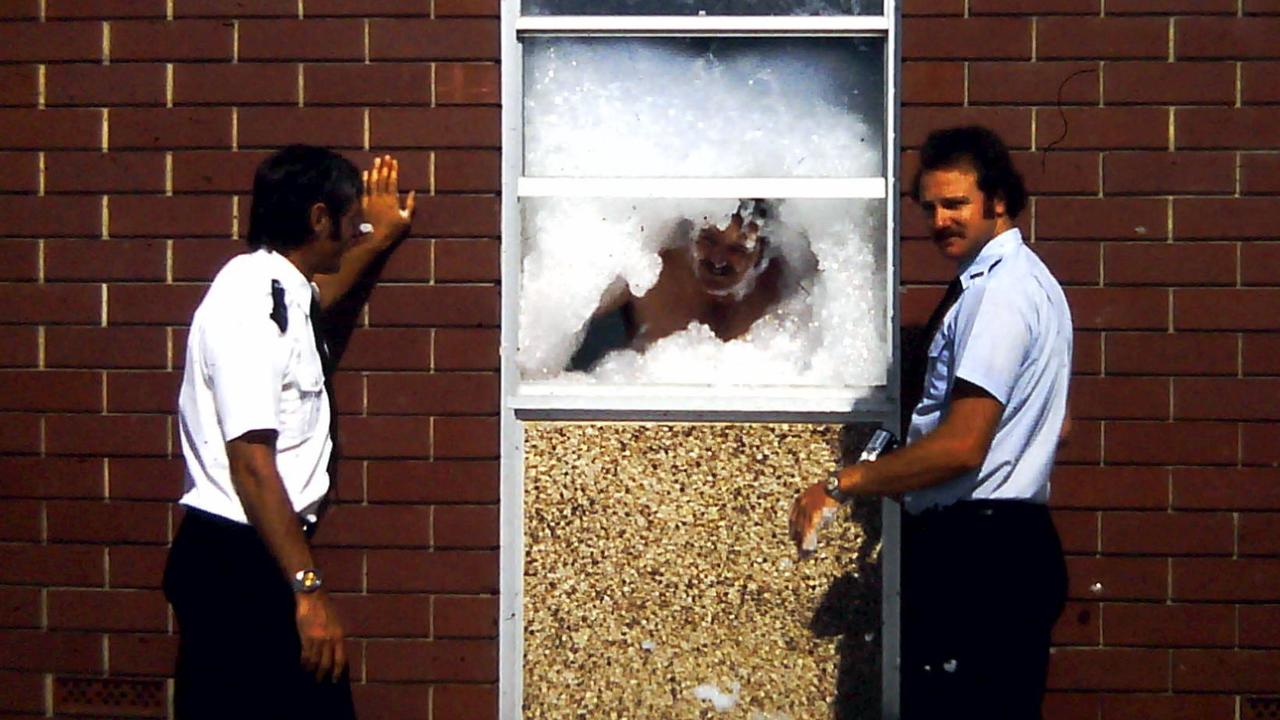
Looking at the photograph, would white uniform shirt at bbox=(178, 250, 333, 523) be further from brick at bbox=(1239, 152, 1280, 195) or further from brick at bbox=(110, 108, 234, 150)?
brick at bbox=(1239, 152, 1280, 195)

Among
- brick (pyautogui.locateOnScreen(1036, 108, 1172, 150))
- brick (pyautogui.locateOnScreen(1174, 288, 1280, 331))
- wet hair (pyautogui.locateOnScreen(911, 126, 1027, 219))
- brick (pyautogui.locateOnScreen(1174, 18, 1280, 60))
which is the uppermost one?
brick (pyautogui.locateOnScreen(1174, 18, 1280, 60))

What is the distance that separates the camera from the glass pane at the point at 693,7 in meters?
5.04

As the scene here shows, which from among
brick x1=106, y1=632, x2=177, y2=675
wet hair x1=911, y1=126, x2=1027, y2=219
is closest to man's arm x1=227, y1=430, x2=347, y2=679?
brick x1=106, y1=632, x2=177, y2=675

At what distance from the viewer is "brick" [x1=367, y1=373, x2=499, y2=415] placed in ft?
16.3

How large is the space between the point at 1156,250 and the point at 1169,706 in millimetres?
1364

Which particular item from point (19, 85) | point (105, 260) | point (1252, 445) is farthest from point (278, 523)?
point (1252, 445)

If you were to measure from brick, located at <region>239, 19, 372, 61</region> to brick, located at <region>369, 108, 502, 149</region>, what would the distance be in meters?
0.23

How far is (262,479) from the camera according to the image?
372 centimetres

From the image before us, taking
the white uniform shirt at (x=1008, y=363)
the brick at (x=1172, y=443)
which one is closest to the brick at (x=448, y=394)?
the white uniform shirt at (x=1008, y=363)

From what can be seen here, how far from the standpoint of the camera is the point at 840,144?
5.04m

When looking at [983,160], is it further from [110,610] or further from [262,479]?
[110,610]

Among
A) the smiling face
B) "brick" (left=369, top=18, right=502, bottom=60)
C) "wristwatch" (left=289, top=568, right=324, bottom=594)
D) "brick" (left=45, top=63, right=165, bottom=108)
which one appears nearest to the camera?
"wristwatch" (left=289, top=568, right=324, bottom=594)

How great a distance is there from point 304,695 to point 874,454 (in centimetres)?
152

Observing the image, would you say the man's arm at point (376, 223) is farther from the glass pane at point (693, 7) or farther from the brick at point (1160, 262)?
the brick at point (1160, 262)
